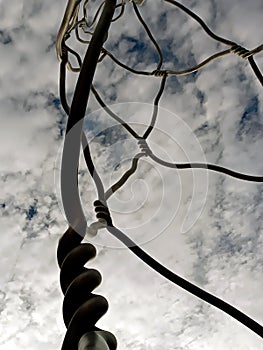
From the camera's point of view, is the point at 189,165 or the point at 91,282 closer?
the point at 91,282

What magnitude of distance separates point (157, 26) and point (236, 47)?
0.41 meters

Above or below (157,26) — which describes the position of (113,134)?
below

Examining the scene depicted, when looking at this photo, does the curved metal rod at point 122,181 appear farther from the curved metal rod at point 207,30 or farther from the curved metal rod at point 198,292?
the curved metal rod at point 207,30

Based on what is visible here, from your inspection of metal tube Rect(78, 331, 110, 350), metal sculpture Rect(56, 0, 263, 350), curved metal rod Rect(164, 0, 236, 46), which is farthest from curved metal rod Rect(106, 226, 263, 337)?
curved metal rod Rect(164, 0, 236, 46)

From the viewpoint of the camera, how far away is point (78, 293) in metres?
0.24

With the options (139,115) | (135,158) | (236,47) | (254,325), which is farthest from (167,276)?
(139,115)

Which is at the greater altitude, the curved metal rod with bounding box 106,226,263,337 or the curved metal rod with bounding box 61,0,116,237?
the curved metal rod with bounding box 61,0,116,237

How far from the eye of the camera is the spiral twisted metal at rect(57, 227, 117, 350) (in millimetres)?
218

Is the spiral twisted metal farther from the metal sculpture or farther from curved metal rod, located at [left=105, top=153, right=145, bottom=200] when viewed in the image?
curved metal rod, located at [left=105, top=153, right=145, bottom=200]

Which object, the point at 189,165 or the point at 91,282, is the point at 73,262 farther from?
the point at 189,165

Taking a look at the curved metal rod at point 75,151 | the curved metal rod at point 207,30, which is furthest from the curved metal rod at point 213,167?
the curved metal rod at point 75,151

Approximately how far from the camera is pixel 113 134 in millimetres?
667

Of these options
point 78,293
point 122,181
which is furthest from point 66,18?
point 78,293

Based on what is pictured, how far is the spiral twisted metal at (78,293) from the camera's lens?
0.22 m
